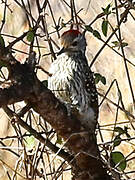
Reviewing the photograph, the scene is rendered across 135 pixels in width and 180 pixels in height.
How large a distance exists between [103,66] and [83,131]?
145 centimetres

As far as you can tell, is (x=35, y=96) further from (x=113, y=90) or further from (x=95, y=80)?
(x=113, y=90)

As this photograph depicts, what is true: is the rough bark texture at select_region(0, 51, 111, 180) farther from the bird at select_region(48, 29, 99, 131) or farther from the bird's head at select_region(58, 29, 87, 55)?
the bird's head at select_region(58, 29, 87, 55)

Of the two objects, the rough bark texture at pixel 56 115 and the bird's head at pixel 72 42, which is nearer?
the rough bark texture at pixel 56 115

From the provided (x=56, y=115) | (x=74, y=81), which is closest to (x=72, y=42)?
(x=74, y=81)

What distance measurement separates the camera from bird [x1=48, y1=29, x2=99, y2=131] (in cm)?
236

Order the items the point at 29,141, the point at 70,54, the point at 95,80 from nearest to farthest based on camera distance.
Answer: the point at 29,141, the point at 95,80, the point at 70,54

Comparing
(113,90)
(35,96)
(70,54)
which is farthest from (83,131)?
(113,90)

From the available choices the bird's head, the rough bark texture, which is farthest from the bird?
the rough bark texture

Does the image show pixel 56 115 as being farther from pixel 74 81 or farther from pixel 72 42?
pixel 72 42

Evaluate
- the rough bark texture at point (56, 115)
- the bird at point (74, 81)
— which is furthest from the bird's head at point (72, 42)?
the rough bark texture at point (56, 115)

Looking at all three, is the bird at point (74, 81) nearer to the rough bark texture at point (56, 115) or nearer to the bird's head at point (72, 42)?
the bird's head at point (72, 42)

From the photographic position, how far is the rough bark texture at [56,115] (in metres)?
1.59

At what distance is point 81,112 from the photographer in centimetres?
236

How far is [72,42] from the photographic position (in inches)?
95.8
